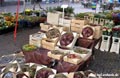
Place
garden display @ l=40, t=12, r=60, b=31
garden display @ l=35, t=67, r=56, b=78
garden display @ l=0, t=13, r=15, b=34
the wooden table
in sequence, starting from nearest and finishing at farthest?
→ garden display @ l=35, t=67, r=56, b=78 → the wooden table → garden display @ l=40, t=12, r=60, b=31 → garden display @ l=0, t=13, r=15, b=34

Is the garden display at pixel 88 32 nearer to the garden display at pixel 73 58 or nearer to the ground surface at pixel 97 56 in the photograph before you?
the ground surface at pixel 97 56

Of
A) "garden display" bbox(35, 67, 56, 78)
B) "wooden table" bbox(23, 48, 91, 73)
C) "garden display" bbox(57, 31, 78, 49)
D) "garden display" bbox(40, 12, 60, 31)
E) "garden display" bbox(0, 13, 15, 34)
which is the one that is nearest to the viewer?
"garden display" bbox(35, 67, 56, 78)

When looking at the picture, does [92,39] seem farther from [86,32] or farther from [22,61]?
[22,61]

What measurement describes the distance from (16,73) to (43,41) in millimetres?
1074

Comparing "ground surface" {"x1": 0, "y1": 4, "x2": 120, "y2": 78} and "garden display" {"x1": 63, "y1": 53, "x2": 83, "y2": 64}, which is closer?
"garden display" {"x1": 63, "y1": 53, "x2": 83, "y2": 64}

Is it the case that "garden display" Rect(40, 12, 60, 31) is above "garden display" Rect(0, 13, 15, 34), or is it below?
above

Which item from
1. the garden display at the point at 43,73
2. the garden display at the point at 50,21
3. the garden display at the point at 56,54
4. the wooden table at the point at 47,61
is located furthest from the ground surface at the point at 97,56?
the garden display at the point at 43,73

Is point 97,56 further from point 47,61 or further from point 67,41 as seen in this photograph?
point 47,61

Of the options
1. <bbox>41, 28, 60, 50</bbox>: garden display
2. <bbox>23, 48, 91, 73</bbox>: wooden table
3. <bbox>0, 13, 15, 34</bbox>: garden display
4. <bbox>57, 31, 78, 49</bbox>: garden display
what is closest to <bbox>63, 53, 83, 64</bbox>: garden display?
<bbox>23, 48, 91, 73</bbox>: wooden table

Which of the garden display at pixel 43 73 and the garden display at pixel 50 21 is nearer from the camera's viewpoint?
the garden display at pixel 43 73

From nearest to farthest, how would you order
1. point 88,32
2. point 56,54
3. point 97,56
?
point 56,54
point 88,32
point 97,56

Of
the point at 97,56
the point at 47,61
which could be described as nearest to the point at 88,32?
the point at 97,56

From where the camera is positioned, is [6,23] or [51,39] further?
[6,23]

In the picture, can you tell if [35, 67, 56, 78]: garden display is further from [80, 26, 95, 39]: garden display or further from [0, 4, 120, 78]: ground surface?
[80, 26, 95, 39]: garden display
